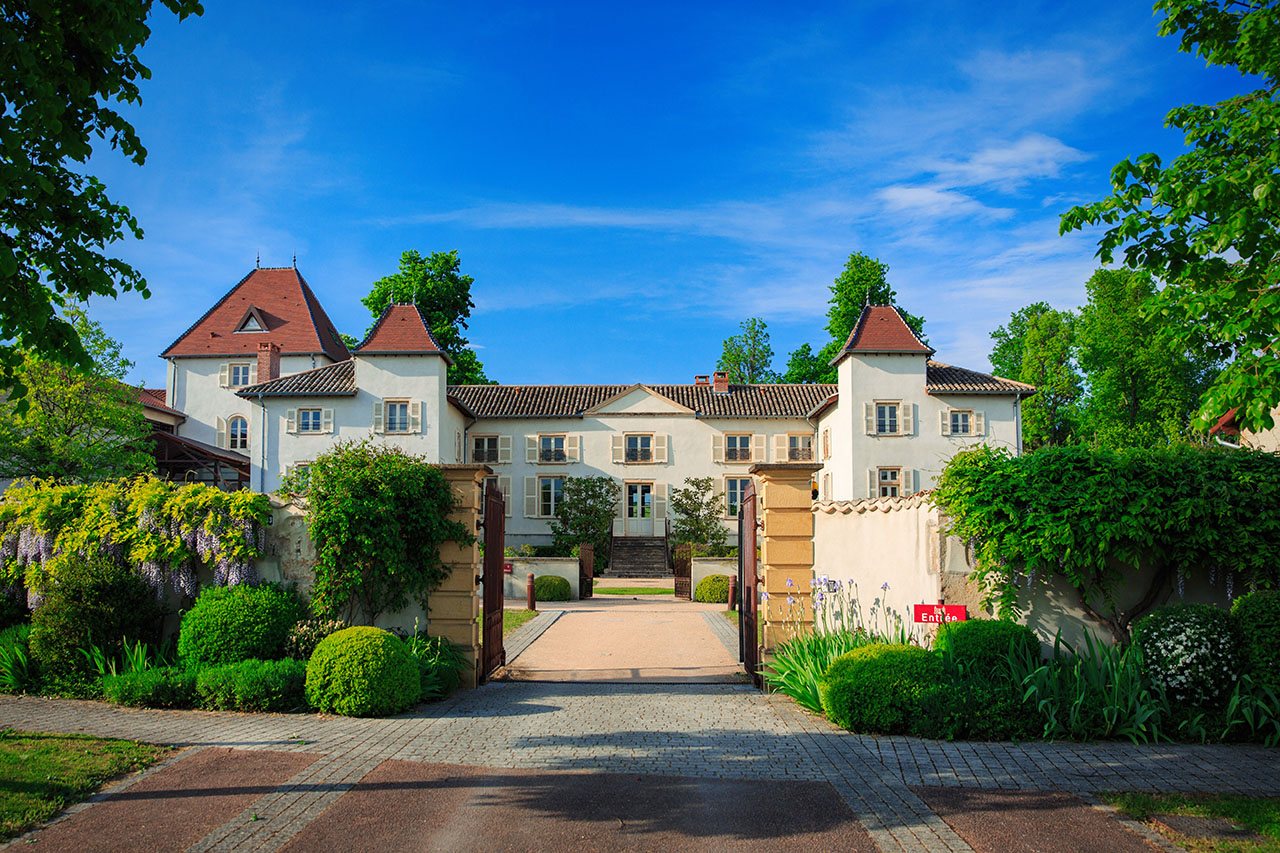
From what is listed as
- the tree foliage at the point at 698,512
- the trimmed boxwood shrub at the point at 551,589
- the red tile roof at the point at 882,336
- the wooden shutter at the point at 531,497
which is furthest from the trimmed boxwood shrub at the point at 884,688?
the wooden shutter at the point at 531,497

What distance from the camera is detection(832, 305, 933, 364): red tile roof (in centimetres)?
2966

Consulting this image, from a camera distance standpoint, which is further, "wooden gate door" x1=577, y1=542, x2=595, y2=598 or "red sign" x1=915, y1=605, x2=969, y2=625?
"wooden gate door" x1=577, y1=542, x2=595, y2=598

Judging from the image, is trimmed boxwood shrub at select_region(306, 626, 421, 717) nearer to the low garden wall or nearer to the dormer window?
the low garden wall

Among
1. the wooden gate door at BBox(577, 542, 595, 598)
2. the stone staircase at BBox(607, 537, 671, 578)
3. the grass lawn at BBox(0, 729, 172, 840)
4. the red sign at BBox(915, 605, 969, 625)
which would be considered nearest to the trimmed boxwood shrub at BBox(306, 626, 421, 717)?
the grass lawn at BBox(0, 729, 172, 840)

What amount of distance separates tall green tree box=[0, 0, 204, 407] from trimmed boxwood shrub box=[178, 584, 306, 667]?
10.3ft

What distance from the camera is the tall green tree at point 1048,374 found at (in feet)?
125

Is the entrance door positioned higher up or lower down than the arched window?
lower down

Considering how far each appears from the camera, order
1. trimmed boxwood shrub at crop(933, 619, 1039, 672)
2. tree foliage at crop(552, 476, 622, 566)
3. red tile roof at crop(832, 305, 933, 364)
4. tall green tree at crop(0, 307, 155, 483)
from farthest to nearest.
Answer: tree foliage at crop(552, 476, 622, 566) → red tile roof at crop(832, 305, 933, 364) → tall green tree at crop(0, 307, 155, 483) → trimmed boxwood shrub at crop(933, 619, 1039, 672)

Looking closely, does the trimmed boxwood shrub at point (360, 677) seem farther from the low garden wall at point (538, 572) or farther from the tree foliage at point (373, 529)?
the low garden wall at point (538, 572)

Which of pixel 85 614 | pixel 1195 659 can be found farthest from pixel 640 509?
pixel 1195 659

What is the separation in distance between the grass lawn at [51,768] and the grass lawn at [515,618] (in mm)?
8185

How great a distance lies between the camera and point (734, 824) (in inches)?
178

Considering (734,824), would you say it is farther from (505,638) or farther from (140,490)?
(505,638)

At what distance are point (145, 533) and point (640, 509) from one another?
84.7 ft
